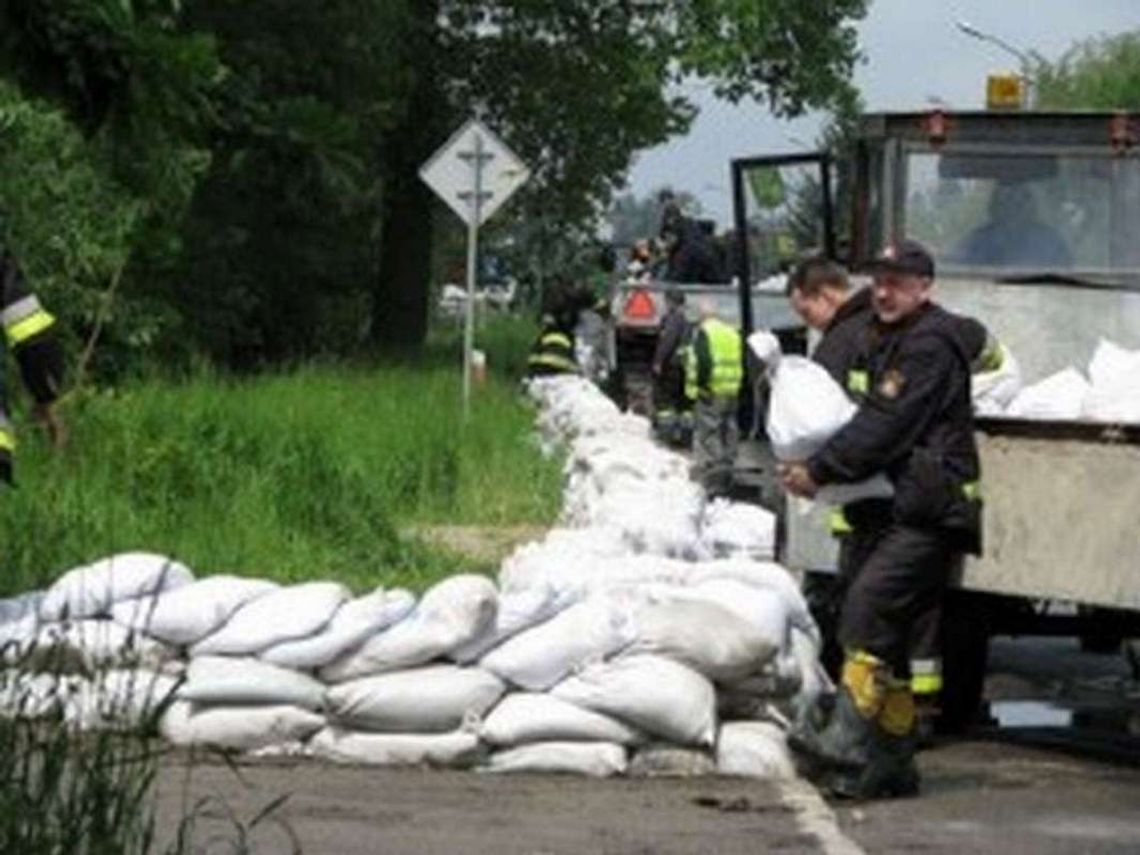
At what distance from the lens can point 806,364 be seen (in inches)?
457

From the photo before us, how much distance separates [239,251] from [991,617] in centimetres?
2683

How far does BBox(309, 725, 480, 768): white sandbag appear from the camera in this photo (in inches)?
442

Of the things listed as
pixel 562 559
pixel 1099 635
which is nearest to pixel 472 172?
pixel 1099 635

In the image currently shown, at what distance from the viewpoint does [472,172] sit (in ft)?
90.4

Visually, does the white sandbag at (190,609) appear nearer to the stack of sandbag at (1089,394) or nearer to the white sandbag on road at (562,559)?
the white sandbag on road at (562,559)

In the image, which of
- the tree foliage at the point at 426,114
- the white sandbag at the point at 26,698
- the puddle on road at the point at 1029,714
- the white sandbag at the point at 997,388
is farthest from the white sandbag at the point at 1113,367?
the white sandbag at the point at 26,698

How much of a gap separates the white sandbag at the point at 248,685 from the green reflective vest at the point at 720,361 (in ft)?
50.6

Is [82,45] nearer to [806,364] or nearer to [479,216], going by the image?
[806,364]

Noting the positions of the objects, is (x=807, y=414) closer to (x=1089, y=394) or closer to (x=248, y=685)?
(x=248, y=685)

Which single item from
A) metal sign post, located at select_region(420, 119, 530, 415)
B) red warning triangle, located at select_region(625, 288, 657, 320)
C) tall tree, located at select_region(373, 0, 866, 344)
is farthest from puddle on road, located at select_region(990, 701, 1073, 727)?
tall tree, located at select_region(373, 0, 866, 344)

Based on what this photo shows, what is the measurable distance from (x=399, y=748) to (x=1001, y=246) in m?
5.19

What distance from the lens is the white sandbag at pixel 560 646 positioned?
37.3ft

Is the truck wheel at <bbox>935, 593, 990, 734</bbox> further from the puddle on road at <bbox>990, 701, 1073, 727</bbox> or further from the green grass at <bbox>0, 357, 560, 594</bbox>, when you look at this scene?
the green grass at <bbox>0, 357, 560, 594</bbox>

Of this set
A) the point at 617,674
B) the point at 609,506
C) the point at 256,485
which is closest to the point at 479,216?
the point at 256,485
